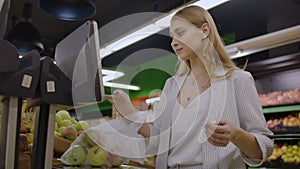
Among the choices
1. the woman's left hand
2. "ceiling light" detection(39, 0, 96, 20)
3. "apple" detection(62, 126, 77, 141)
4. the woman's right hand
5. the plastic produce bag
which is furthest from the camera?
"ceiling light" detection(39, 0, 96, 20)

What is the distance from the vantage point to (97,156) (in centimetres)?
108

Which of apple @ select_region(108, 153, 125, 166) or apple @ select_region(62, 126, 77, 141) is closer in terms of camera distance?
apple @ select_region(108, 153, 125, 166)

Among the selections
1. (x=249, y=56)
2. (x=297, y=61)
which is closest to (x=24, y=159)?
(x=297, y=61)

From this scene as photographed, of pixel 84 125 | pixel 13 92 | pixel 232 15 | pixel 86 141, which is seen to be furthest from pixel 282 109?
pixel 13 92

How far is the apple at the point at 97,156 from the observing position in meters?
1.08

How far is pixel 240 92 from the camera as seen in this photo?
1.04 meters

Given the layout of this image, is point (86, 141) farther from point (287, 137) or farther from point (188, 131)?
point (287, 137)

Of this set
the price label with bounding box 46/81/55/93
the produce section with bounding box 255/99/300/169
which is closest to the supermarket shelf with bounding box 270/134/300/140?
the produce section with bounding box 255/99/300/169

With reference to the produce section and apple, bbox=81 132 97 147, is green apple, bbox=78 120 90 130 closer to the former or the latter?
apple, bbox=81 132 97 147

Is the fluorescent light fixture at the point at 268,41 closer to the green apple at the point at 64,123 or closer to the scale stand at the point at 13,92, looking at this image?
the green apple at the point at 64,123

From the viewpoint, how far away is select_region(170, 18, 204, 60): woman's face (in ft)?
3.52

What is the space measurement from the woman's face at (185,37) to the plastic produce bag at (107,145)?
300 mm

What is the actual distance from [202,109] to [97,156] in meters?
0.39

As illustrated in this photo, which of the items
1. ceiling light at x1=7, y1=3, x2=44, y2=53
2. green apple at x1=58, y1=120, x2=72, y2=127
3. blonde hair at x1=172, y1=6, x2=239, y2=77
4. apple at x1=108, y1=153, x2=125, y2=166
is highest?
ceiling light at x1=7, y1=3, x2=44, y2=53
